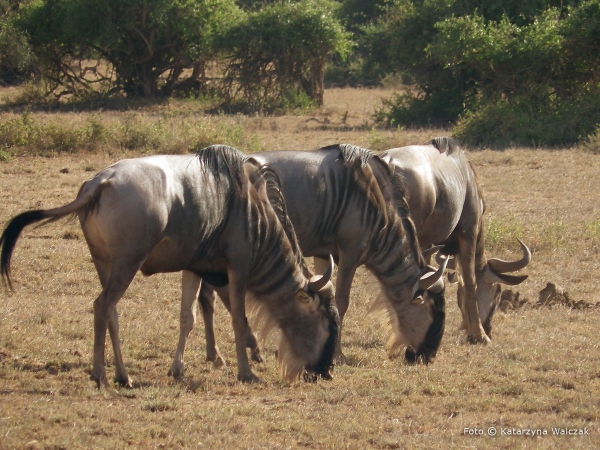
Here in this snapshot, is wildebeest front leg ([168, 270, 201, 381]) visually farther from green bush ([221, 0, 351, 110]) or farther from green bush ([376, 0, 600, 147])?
green bush ([221, 0, 351, 110])

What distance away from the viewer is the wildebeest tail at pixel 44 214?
5086mm

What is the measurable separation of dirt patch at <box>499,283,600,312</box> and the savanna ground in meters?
0.08

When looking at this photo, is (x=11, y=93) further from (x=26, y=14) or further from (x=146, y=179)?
(x=146, y=179)

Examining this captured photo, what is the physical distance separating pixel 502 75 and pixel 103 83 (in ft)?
35.7

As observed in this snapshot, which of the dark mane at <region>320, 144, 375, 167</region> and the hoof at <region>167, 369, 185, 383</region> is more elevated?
the dark mane at <region>320, 144, 375, 167</region>

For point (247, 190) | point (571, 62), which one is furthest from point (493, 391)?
point (571, 62)

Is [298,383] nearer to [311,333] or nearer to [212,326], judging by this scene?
[311,333]

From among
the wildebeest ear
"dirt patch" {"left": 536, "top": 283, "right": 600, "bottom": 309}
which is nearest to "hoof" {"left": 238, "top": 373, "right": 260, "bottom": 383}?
the wildebeest ear

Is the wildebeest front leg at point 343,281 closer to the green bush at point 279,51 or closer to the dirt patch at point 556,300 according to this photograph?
the dirt patch at point 556,300

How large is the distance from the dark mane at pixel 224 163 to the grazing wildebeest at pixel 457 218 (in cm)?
157

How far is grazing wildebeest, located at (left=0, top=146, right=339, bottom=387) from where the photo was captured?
5113mm

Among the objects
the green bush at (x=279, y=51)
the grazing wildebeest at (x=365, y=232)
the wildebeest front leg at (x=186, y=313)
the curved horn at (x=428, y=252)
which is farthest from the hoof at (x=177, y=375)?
the green bush at (x=279, y=51)

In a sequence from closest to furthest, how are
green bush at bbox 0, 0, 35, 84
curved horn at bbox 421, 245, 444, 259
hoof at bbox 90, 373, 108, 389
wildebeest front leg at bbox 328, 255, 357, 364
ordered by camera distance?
1. hoof at bbox 90, 373, 108, 389
2. wildebeest front leg at bbox 328, 255, 357, 364
3. curved horn at bbox 421, 245, 444, 259
4. green bush at bbox 0, 0, 35, 84

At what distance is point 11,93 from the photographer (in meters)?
23.8
